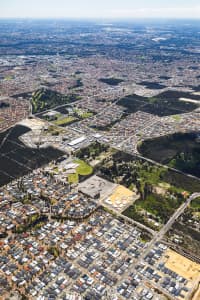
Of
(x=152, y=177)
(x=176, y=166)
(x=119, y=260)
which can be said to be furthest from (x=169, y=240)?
(x=176, y=166)

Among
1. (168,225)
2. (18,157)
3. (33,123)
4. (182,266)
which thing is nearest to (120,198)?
(168,225)

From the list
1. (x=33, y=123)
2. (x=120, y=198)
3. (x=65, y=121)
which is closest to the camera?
(x=120, y=198)

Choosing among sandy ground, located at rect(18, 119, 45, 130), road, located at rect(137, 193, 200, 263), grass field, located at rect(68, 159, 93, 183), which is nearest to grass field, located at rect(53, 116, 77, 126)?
sandy ground, located at rect(18, 119, 45, 130)

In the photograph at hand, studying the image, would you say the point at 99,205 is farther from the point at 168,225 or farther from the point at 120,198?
the point at 168,225

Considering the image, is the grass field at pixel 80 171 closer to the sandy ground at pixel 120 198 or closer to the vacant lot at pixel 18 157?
the vacant lot at pixel 18 157

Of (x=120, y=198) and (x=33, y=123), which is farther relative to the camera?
(x=33, y=123)

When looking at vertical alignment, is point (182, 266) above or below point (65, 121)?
below

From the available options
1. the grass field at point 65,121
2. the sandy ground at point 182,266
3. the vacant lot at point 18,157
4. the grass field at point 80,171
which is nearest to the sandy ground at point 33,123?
the grass field at point 65,121

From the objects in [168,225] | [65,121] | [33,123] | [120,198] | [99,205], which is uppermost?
[65,121]
